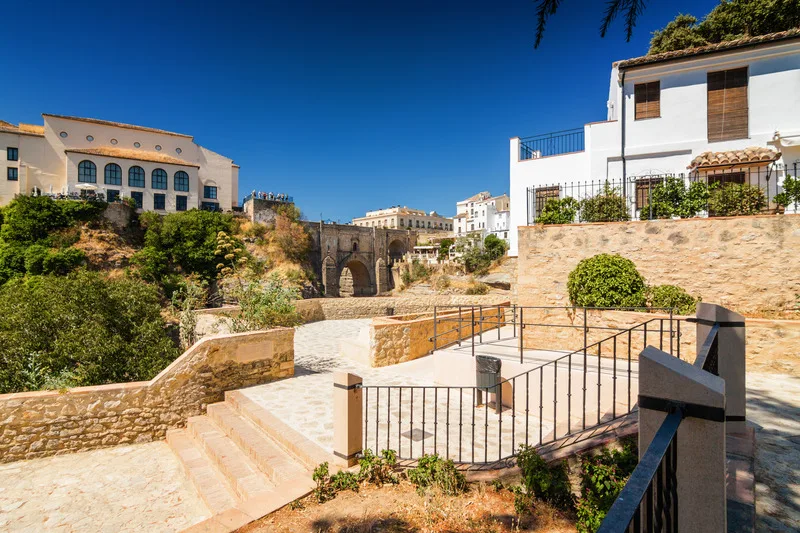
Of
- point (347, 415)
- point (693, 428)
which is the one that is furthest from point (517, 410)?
point (693, 428)

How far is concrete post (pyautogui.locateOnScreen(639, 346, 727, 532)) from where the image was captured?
1572 mm

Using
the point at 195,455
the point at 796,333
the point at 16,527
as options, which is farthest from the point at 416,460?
the point at 796,333

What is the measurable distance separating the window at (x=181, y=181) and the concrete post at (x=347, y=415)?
128 feet

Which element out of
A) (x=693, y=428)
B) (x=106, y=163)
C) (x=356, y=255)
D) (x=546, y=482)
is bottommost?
(x=546, y=482)

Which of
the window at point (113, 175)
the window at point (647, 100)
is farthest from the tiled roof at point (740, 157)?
the window at point (113, 175)

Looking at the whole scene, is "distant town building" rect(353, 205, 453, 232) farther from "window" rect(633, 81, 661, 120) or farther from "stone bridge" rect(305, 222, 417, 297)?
"window" rect(633, 81, 661, 120)

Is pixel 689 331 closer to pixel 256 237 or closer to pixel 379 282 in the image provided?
pixel 256 237

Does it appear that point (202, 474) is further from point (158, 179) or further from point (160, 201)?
point (158, 179)

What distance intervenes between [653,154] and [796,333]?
806 centimetres

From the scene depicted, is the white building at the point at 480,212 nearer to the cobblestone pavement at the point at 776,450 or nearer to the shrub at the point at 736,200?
the shrub at the point at 736,200

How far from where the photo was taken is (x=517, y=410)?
7246 mm

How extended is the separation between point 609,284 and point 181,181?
128 ft

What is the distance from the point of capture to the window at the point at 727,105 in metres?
12.4

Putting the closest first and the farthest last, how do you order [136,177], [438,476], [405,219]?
[438,476] → [136,177] → [405,219]
